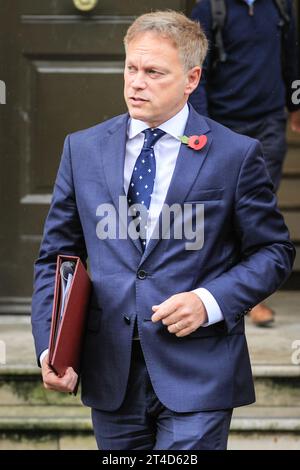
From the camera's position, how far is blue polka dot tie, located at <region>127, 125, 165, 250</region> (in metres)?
3.34

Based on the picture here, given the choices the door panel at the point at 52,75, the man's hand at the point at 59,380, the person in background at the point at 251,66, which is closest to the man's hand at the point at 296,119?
the person in background at the point at 251,66

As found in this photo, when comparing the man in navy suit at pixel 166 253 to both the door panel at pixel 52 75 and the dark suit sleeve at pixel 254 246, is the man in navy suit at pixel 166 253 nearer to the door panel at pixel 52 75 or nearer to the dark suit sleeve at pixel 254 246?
the dark suit sleeve at pixel 254 246

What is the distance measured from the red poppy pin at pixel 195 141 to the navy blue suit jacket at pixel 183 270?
0.01m

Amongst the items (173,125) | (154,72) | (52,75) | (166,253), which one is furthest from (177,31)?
(52,75)

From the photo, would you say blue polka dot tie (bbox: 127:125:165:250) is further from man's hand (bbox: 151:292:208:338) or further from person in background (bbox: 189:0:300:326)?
person in background (bbox: 189:0:300:326)

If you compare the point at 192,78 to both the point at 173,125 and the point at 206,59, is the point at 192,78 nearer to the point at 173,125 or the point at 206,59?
the point at 173,125

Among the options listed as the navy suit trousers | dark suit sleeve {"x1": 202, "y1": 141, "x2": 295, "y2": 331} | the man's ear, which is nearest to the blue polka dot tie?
the man's ear

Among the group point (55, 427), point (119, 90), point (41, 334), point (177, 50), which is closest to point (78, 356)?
point (41, 334)

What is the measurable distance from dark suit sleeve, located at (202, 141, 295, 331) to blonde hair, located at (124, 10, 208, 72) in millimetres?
321

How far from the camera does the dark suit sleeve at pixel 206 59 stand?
541 cm

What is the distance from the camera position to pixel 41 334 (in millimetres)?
3332

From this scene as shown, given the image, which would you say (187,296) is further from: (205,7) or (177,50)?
(205,7)

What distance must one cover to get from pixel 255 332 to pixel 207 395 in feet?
8.47

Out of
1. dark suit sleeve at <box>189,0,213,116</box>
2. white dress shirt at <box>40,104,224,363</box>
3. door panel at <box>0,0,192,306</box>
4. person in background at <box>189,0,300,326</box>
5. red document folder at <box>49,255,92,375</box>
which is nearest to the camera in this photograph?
red document folder at <box>49,255,92,375</box>
